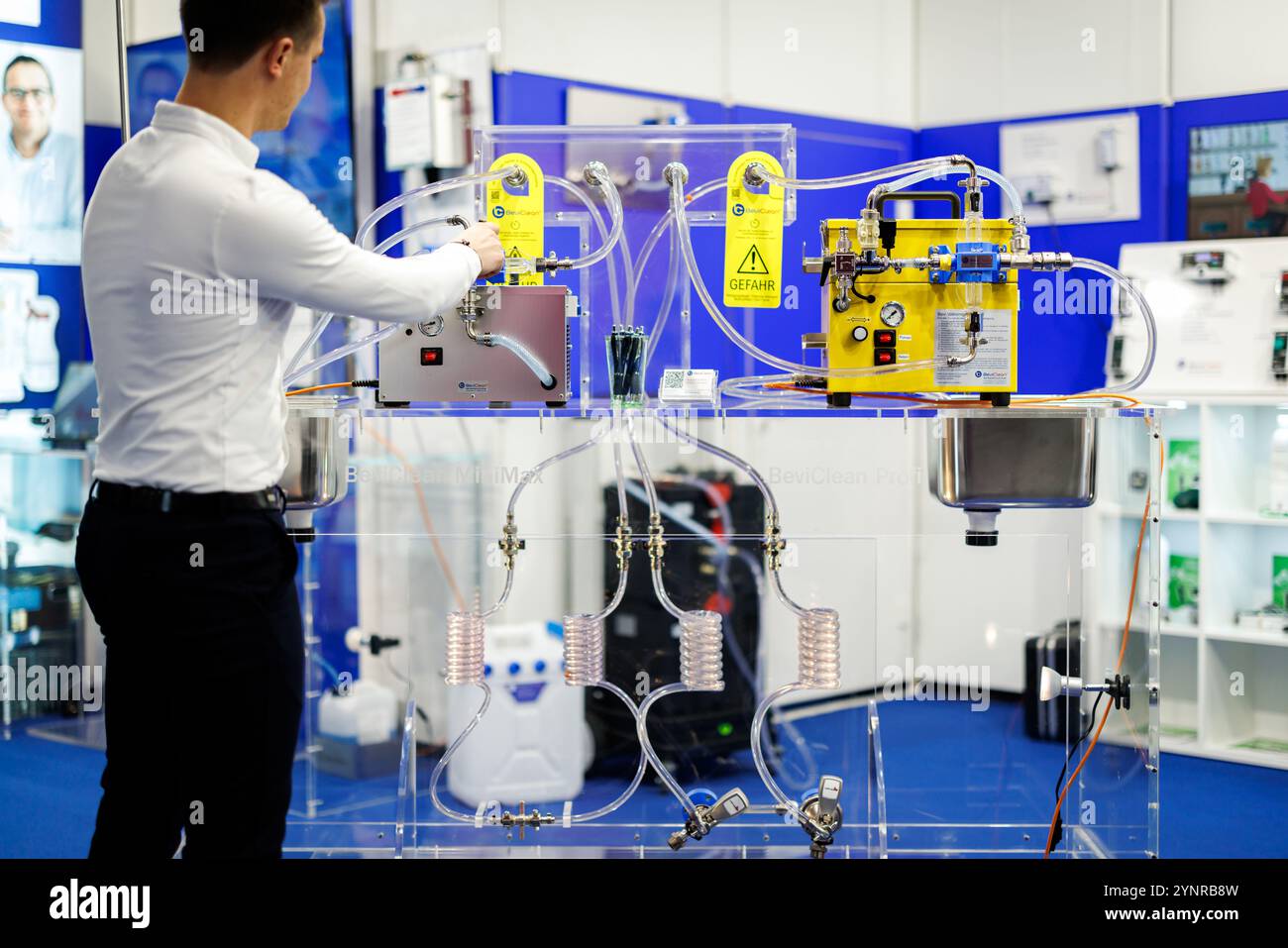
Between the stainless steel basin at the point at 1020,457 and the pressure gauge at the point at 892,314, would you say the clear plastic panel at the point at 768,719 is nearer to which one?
the stainless steel basin at the point at 1020,457

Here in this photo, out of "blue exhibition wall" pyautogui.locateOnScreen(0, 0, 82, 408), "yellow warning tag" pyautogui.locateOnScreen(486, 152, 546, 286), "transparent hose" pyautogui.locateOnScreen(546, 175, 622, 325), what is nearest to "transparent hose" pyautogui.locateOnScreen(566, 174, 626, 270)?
"transparent hose" pyautogui.locateOnScreen(546, 175, 622, 325)

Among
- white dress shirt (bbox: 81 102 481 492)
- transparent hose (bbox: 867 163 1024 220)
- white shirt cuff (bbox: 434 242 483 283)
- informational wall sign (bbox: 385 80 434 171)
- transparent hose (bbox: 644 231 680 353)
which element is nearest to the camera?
white dress shirt (bbox: 81 102 481 492)

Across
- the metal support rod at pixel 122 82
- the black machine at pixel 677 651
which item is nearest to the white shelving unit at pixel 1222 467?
the black machine at pixel 677 651

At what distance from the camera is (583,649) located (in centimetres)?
274

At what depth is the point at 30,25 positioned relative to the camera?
4109 mm

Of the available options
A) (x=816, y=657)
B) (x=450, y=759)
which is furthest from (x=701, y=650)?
(x=450, y=759)

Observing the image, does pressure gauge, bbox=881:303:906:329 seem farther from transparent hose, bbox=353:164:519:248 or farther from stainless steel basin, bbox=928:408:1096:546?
transparent hose, bbox=353:164:519:248

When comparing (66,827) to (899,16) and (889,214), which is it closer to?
(889,214)

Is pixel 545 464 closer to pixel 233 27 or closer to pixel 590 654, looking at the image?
pixel 590 654

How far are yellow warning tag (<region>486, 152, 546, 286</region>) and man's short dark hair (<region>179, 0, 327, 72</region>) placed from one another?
2.83ft

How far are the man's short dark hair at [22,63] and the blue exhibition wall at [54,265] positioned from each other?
0.05 feet

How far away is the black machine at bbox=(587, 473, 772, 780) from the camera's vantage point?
2.78m

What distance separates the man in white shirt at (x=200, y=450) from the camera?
1.85m
